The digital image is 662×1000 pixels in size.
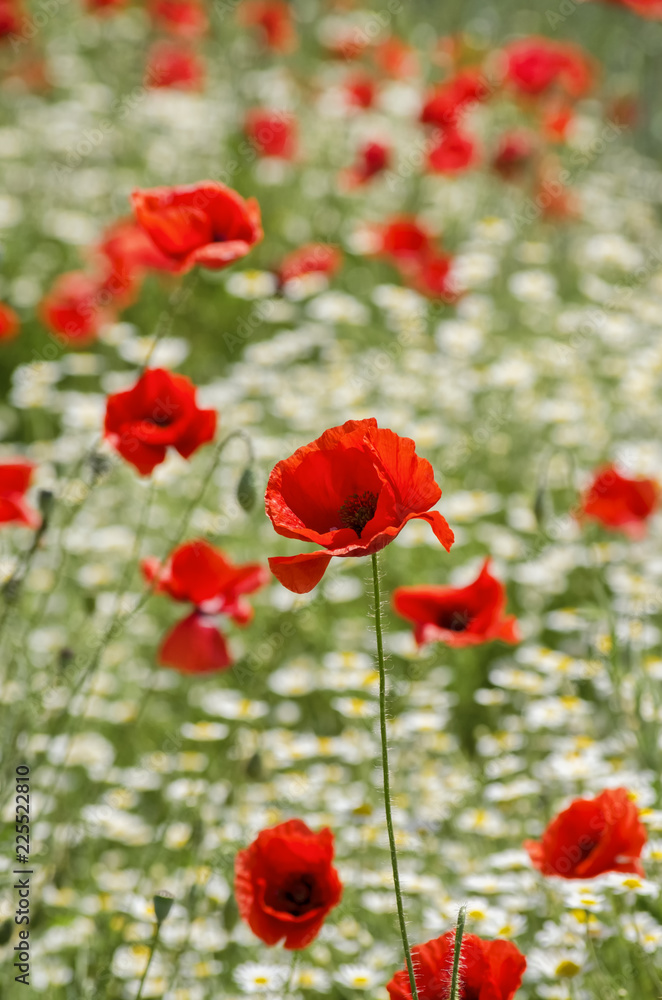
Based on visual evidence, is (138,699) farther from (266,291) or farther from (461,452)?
(266,291)

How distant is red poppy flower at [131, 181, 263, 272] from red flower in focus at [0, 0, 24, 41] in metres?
3.85

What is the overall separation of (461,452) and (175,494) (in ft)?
3.40

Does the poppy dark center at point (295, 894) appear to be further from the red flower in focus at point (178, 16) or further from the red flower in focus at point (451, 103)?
the red flower in focus at point (178, 16)

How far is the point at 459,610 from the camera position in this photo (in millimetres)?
2109

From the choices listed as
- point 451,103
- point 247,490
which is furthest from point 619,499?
point 451,103

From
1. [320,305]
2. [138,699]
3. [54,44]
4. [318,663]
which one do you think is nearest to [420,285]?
[320,305]

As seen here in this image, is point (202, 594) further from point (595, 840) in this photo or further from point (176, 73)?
point (176, 73)

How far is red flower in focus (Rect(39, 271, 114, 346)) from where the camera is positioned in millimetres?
3947

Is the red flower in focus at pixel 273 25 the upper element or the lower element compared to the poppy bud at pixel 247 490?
lower

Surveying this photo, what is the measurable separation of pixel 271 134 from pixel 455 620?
3.72 meters

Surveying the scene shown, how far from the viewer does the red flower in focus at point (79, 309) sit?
3.95 meters

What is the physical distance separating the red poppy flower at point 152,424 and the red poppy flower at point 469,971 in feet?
2.93

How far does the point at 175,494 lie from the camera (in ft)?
13.6

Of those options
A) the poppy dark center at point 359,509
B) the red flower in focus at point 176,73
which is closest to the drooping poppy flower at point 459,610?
the poppy dark center at point 359,509
